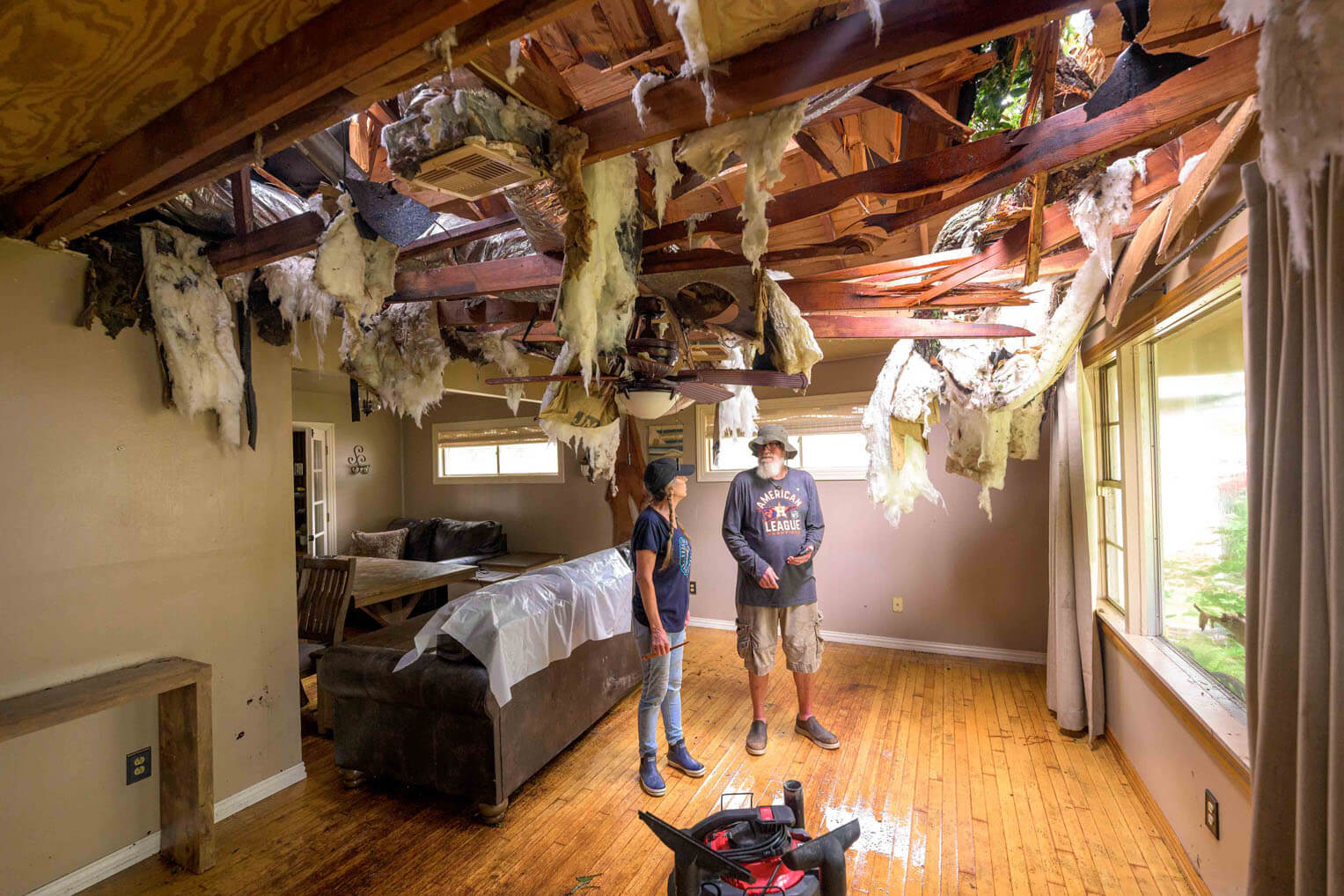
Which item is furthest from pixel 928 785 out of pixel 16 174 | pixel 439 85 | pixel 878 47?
pixel 16 174

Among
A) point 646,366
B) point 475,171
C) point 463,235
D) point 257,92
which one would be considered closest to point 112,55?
point 257,92

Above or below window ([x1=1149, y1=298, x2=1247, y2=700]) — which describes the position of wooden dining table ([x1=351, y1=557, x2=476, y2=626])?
below

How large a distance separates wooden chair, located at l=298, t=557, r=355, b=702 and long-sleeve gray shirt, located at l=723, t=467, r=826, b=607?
7.74 feet

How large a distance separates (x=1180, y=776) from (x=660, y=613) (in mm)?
1930

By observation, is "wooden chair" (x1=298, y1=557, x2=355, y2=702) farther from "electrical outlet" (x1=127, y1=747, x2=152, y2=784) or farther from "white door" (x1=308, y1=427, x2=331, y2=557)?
"white door" (x1=308, y1=427, x2=331, y2=557)

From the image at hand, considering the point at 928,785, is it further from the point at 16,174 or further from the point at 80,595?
the point at 16,174

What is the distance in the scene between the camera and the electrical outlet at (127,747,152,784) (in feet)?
6.71

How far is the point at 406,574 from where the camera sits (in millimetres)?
4383

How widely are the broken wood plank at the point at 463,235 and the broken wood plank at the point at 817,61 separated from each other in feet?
2.03

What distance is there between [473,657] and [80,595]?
4.34ft

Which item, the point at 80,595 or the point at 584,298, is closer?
the point at 584,298

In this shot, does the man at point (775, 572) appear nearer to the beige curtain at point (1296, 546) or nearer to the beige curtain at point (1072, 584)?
the beige curtain at point (1072, 584)

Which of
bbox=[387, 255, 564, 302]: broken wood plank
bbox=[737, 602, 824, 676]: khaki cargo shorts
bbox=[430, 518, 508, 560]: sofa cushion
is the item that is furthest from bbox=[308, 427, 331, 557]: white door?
bbox=[737, 602, 824, 676]: khaki cargo shorts

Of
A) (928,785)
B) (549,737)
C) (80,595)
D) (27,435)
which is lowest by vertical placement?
(928,785)
